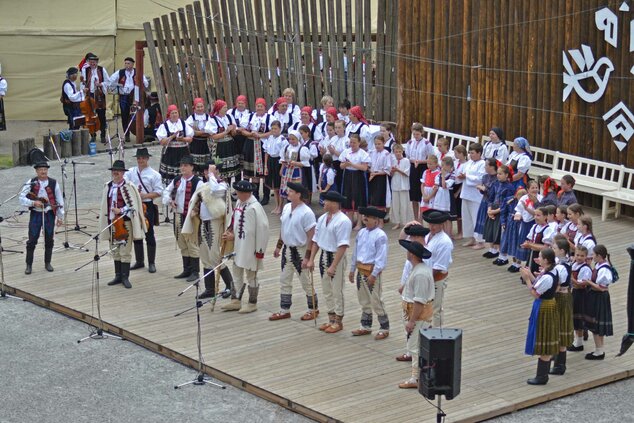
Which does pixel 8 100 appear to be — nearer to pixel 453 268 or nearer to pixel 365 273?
pixel 453 268

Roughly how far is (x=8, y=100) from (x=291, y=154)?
11.2 metres

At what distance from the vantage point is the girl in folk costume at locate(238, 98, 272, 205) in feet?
63.5

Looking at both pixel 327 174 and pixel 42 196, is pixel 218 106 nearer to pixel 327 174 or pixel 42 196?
pixel 327 174

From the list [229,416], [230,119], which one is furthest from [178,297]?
[230,119]

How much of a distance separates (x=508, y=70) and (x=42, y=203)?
7.61m

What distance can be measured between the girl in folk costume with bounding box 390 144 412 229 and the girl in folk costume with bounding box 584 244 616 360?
225 inches

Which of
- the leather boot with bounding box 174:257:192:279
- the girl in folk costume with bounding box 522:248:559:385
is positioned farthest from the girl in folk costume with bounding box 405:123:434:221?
the girl in folk costume with bounding box 522:248:559:385

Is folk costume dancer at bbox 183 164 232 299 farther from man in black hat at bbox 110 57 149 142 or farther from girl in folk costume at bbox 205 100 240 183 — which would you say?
man in black hat at bbox 110 57 149 142

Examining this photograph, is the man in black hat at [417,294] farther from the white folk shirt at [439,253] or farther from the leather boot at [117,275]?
the leather boot at [117,275]

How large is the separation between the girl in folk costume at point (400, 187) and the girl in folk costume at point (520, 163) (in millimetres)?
1611

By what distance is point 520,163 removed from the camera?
16516mm

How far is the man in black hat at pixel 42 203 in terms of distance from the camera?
51.4 feet

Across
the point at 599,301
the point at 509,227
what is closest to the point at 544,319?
the point at 599,301

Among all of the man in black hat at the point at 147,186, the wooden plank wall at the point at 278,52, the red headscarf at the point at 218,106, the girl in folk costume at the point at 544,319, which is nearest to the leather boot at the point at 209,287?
the man in black hat at the point at 147,186
